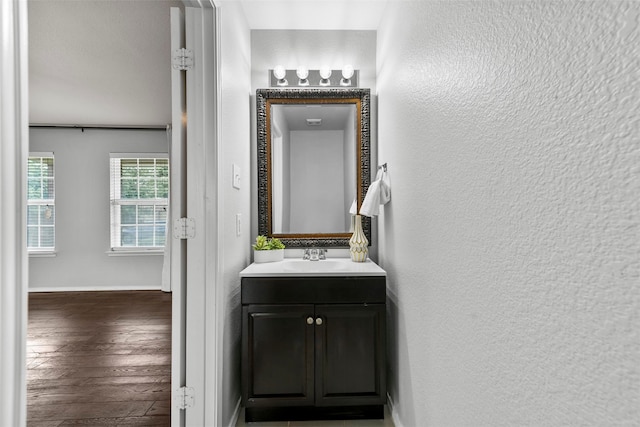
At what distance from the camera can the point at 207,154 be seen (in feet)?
5.30

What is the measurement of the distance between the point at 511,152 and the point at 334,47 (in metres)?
2.05

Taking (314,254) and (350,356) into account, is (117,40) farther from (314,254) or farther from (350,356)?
(350,356)

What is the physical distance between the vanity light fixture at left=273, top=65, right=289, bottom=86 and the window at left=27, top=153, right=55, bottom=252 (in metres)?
4.30

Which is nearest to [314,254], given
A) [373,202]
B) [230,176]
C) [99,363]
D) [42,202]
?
[373,202]

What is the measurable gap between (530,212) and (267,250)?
5.86 ft

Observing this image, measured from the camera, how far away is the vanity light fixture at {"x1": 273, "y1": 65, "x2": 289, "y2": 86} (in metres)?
2.43

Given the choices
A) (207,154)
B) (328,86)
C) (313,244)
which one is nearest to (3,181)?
(207,154)

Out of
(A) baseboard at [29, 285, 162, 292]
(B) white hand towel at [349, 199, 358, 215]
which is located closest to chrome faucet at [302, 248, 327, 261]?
(B) white hand towel at [349, 199, 358, 215]

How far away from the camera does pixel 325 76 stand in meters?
2.45

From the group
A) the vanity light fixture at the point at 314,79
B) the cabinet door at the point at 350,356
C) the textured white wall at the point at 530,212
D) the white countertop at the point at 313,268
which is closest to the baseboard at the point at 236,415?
the cabinet door at the point at 350,356

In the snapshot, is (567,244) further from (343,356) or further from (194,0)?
(194,0)

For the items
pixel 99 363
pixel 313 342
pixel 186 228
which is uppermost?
pixel 186 228

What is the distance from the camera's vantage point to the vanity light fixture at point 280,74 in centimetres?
243

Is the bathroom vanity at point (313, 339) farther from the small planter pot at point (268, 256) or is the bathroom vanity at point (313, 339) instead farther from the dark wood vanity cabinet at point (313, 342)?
the small planter pot at point (268, 256)
